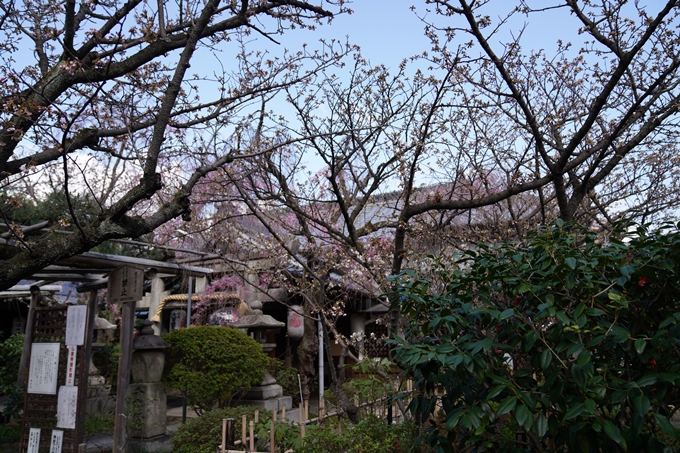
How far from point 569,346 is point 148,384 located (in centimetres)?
681

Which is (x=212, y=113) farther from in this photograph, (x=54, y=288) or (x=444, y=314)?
(x=54, y=288)

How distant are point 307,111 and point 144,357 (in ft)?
15.1

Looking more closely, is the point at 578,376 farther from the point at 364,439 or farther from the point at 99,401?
the point at 99,401

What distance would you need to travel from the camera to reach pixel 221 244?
962 centimetres

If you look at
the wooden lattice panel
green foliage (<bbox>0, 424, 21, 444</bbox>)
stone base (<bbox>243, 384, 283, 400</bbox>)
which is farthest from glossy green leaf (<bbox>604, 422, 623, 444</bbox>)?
green foliage (<bbox>0, 424, 21, 444</bbox>)

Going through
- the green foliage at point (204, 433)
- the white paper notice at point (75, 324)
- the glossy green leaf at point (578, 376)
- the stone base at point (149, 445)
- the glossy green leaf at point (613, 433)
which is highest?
the white paper notice at point (75, 324)

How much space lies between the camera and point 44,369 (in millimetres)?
6988

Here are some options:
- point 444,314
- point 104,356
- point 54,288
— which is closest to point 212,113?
point 444,314

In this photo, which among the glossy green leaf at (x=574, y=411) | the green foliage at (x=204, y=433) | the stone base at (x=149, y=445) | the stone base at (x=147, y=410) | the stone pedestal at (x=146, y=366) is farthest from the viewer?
the stone pedestal at (x=146, y=366)

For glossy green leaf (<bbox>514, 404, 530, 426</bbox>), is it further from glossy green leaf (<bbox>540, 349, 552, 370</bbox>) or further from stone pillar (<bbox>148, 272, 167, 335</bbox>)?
stone pillar (<bbox>148, 272, 167, 335</bbox>)

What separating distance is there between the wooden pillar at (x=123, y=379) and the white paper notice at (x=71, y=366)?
0.73 meters

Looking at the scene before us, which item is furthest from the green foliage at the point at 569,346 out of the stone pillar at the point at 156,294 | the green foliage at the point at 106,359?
the stone pillar at the point at 156,294

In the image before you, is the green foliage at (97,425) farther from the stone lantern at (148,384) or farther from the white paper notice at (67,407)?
the white paper notice at (67,407)

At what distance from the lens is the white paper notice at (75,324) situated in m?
6.81
